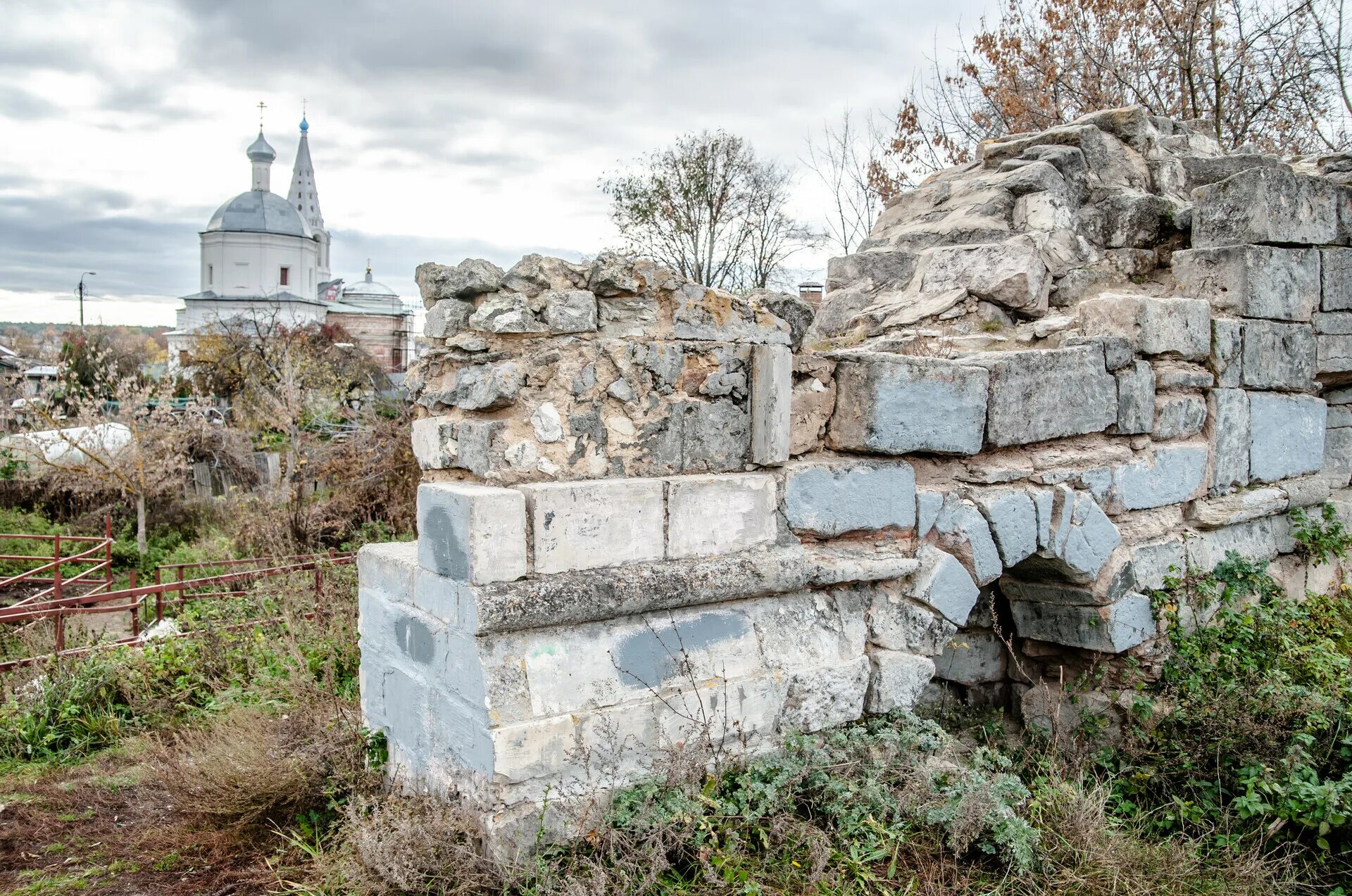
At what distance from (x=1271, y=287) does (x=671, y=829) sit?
3975mm

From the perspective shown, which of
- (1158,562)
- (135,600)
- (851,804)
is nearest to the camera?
(851,804)

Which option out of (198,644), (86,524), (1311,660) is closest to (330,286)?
(86,524)

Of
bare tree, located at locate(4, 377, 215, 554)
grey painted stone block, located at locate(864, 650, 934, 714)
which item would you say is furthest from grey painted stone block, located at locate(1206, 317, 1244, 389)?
bare tree, located at locate(4, 377, 215, 554)

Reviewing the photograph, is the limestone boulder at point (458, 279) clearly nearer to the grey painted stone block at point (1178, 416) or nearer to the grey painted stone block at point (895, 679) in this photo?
the grey painted stone block at point (895, 679)

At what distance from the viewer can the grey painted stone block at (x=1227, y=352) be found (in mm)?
4547

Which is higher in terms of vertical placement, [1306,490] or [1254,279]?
[1254,279]

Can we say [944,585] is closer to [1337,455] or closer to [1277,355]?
[1277,355]

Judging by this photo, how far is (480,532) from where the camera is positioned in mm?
2824

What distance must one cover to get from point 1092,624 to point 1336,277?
239 cm

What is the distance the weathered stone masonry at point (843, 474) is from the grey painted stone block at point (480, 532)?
1 centimetres

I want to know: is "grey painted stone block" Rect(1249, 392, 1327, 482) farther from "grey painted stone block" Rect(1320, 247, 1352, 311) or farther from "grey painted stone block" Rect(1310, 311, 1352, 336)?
"grey painted stone block" Rect(1320, 247, 1352, 311)

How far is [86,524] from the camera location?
13828 millimetres

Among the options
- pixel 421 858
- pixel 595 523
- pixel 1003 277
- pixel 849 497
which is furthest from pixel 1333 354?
pixel 421 858

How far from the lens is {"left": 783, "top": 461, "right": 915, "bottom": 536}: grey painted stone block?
3467mm
